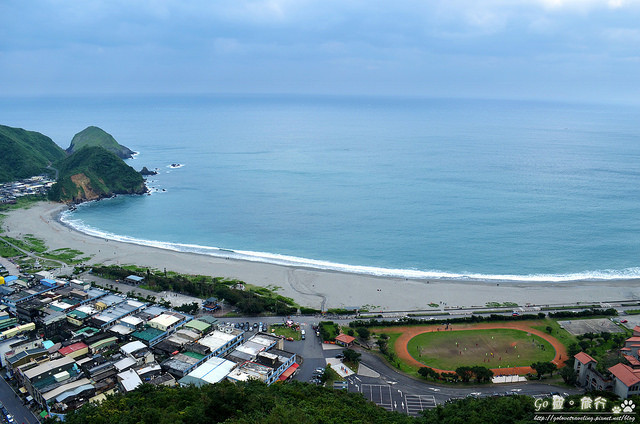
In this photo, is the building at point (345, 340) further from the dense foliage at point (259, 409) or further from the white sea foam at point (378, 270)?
the white sea foam at point (378, 270)

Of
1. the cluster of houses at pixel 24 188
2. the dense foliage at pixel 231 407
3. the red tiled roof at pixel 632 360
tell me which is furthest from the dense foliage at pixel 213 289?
the cluster of houses at pixel 24 188

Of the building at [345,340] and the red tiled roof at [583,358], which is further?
the building at [345,340]

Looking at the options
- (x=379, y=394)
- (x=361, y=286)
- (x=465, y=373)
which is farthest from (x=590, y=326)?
(x=379, y=394)

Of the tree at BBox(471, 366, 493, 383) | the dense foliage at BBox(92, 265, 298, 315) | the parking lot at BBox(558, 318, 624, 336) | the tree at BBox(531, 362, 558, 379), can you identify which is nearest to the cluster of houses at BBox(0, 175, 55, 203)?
the dense foliage at BBox(92, 265, 298, 315)

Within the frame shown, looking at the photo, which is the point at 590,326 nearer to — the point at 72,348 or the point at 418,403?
the point at 418,403

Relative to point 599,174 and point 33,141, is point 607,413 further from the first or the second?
point 33,141

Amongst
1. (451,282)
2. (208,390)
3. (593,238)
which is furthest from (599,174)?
(208,390)
